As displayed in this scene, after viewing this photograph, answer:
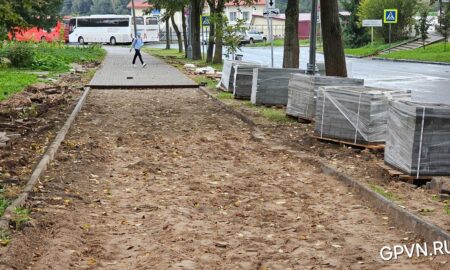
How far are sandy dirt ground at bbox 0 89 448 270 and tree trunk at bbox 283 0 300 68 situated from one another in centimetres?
817

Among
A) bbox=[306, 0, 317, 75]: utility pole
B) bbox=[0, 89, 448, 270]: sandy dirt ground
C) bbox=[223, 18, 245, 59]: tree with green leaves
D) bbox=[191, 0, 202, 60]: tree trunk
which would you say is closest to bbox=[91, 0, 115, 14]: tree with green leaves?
bbox=[191, 0, 202, 60]: tree trunk

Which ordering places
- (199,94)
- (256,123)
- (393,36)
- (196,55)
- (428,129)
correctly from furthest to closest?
(393,36) < (196,55) < (199,94) < (256,123) < (428,129)

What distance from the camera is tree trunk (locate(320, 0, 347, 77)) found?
1585 centimetres

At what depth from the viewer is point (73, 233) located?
6426 mm

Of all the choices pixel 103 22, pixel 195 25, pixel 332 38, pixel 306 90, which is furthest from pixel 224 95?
pixel 103 22

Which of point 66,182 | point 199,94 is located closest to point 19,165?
point 66,182

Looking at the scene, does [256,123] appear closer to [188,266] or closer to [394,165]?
[394,165]

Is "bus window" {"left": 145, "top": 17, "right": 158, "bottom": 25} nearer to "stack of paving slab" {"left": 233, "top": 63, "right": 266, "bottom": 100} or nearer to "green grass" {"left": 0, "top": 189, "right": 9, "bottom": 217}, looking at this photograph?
"stack of paving slab" {"left": 233, "top": 63, "right": 266, "bottom": 100}

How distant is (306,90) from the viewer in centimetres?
1350

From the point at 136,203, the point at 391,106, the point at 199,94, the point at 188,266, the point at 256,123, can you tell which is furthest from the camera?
the point at 199,94

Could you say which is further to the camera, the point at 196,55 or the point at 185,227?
the point at 196,55

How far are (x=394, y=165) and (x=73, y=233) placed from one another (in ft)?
14.0

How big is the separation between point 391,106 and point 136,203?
3.60 meters

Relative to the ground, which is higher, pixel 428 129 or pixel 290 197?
pixel 428 129
